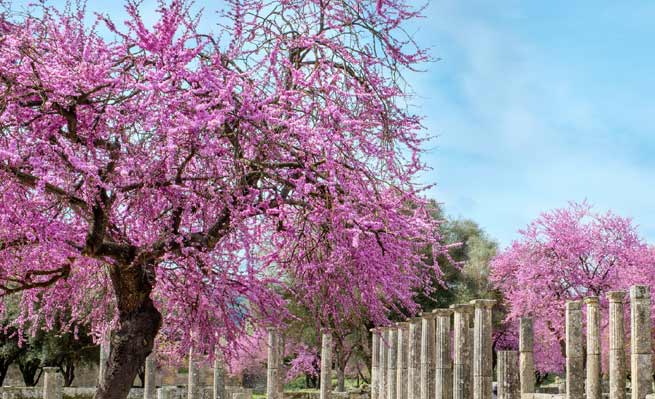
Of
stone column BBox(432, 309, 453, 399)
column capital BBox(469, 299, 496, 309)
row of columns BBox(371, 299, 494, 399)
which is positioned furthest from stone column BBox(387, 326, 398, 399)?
column capital BBox(469, 299, 496, 309)

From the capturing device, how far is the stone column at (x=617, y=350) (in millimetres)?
18156

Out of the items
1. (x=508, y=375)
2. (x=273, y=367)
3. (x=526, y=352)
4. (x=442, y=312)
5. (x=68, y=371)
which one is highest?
(x=442, y=312)

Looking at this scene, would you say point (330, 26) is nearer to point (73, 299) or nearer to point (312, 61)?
point (312, 61)

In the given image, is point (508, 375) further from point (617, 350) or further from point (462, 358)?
point (617, 350)

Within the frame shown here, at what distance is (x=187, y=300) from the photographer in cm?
1284

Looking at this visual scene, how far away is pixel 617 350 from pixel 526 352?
5942 millimetres

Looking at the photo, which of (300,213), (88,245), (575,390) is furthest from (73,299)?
(575,390)

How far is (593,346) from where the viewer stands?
19.6 metres

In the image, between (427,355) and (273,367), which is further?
(273,367)

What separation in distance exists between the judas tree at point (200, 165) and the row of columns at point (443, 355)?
225 cm

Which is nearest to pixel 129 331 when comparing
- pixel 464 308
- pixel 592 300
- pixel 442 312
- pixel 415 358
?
pixel 464 308

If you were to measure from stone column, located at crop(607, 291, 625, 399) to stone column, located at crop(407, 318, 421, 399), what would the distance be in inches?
349

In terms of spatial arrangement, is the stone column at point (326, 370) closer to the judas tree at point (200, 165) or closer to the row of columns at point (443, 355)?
the row of columns at point (443, 355)

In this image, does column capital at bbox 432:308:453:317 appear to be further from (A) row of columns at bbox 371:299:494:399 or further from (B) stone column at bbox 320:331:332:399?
(B) stone column at bbox 320:331:332:399
